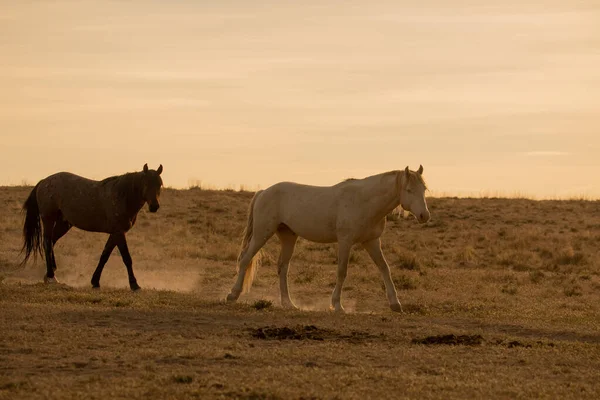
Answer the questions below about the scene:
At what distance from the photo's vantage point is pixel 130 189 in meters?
17.7

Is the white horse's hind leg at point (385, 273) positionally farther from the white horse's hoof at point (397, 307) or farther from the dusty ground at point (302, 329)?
the dusty ground at point (302, 329)

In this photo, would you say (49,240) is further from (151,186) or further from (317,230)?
(317,230)

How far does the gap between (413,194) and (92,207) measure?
19.2 feet

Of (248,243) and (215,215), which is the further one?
(215,215)

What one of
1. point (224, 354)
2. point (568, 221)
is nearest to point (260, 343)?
point (224, 354)

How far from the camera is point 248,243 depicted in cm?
1702

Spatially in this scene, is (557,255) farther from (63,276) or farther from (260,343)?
(260,343)

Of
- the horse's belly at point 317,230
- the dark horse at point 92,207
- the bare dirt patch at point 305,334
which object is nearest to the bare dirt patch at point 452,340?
the bare dirt patch at point 305,334

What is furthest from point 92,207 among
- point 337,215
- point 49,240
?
point 337,215

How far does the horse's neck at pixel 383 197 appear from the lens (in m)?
15.6

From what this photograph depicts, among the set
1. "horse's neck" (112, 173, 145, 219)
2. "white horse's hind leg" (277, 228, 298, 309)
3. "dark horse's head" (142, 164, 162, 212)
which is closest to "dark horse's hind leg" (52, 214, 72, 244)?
"horse's neck" (112, 173, 145, 219)

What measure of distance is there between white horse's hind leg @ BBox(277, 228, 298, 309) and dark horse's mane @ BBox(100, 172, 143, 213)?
8.56ft

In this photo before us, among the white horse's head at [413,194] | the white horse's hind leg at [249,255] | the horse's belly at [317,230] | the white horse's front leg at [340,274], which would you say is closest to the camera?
the white horse's head at [413,194]

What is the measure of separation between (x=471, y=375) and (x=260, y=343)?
2641 mm
